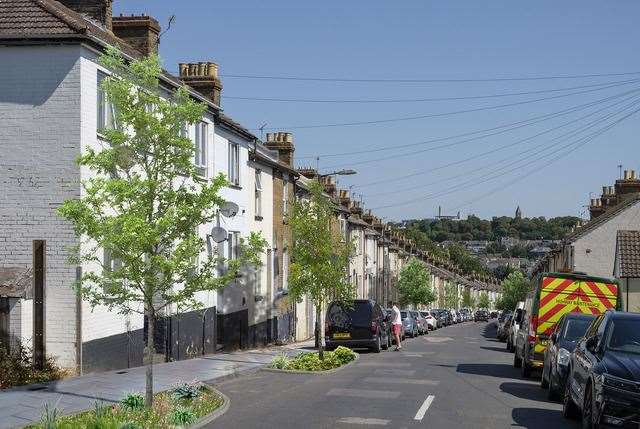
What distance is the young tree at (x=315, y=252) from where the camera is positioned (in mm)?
26062

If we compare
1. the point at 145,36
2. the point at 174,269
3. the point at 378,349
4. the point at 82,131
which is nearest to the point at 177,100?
the point at 174,269

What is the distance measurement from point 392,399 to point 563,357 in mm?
3472

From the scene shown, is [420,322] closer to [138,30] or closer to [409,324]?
[409,324]

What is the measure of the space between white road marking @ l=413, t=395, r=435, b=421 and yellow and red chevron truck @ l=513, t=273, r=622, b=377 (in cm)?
586

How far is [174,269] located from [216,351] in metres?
15.9

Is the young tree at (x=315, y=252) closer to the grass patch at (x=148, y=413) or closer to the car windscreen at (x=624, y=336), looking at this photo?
the grass patch at (x=148, y=413)

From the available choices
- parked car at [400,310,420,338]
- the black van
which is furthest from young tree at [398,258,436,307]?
the black van

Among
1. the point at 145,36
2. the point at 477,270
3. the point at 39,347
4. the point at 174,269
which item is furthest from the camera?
the point at 477,270

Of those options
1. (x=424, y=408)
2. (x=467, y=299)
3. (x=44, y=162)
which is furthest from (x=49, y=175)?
(x=467, y=299)

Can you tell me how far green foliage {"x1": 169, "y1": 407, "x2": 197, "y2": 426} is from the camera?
484 inches

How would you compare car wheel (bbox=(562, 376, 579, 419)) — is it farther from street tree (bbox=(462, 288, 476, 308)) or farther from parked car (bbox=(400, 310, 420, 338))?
street tree (bbox=(462, 288, 476, 308))

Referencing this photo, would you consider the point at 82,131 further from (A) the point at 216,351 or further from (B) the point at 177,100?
(A) the point at 216,351

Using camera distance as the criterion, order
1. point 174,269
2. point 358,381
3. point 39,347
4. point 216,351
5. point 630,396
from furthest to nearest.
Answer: point 216,351
point 358,381
point 39,347
point 174,269
point 630,396

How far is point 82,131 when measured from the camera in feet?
60.2
